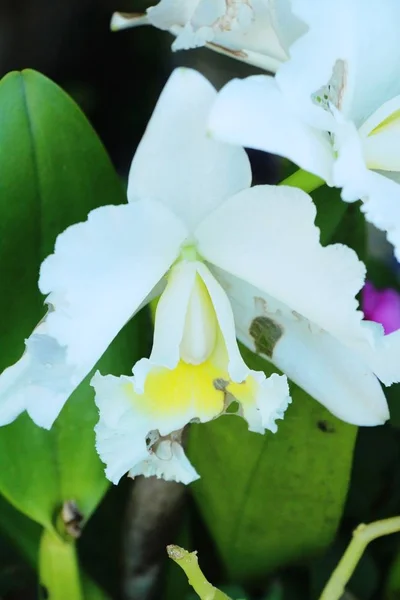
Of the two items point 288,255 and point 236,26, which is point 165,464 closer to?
point 288,255

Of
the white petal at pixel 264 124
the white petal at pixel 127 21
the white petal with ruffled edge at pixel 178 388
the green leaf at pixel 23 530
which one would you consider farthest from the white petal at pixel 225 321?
the green leaf at pixel 23 530

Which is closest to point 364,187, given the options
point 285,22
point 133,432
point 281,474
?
point 285,22

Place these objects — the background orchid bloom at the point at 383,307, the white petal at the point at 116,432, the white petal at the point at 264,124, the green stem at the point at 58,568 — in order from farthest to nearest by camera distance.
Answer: the background orchid bloom at the point at 383,307
the green stem at the point at 58,568
the white petal at the point at 116,432
the white petal at the point at 264,124

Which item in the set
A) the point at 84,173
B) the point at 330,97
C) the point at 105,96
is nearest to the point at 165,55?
the point at 105,96

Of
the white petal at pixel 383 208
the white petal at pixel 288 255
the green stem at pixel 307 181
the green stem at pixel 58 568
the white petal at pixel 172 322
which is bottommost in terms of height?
the green stem at pixel 58 568

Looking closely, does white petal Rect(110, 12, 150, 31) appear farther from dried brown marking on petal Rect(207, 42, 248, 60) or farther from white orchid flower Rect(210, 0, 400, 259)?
white orchid flower Rect(210, 0, 400, 259)

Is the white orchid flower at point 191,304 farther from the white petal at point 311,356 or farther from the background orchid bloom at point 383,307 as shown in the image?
the background orchid bloom at point 383,307

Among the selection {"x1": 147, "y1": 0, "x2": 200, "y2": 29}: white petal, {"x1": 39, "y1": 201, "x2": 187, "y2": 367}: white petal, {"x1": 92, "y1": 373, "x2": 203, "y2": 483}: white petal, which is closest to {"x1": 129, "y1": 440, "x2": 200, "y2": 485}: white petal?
{"x1": 92, "y1": 373, "x2": 203, "y2": 483}: white petal
